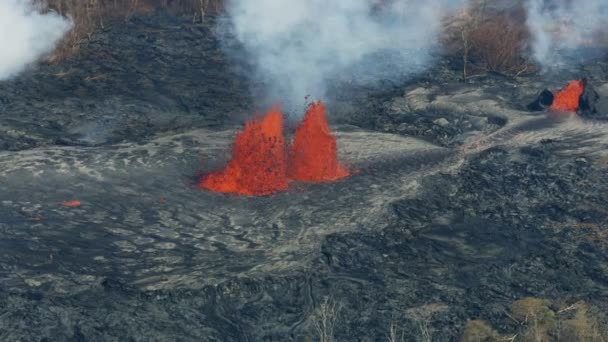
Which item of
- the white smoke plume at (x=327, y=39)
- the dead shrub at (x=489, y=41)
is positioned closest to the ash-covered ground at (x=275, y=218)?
the white smoke plume at (x=327, y=39)

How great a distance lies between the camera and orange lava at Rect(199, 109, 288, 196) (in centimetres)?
1645

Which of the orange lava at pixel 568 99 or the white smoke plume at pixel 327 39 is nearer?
the orange lava at pixel 568 99

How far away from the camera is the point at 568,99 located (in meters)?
22.9

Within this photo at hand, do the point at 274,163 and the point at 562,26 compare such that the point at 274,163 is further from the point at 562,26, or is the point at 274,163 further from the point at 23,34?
the point at 562,26

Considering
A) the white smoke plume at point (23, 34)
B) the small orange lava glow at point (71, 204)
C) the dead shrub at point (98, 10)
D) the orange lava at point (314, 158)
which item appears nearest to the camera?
the small orange lava glow at point (71, 204)

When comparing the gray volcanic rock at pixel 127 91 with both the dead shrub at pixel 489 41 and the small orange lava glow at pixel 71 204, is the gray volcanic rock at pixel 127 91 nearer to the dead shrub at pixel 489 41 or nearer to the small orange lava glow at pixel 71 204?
the small orange lava glow at pixel 71 204

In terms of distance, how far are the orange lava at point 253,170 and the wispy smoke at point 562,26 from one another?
506 inches

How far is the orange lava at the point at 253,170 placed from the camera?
648 inches

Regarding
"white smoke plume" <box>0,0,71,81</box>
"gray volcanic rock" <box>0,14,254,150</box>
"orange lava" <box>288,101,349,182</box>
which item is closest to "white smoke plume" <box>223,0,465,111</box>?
"gray volcanic rock" <box>0,14,254,150</box>

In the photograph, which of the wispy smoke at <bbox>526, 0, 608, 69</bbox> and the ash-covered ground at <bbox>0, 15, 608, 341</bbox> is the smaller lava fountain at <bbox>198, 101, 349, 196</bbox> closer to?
the ash-covered ground at <bbox>0, 15, 608, 341</bbox>

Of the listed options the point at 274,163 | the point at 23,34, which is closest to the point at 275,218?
the point at 274,163

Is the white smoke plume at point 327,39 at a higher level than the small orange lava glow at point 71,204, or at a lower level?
higher

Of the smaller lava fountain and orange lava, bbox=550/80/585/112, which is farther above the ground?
orange lava, bbox=550/80/585/112

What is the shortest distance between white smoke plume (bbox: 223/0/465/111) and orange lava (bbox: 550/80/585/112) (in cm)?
498
